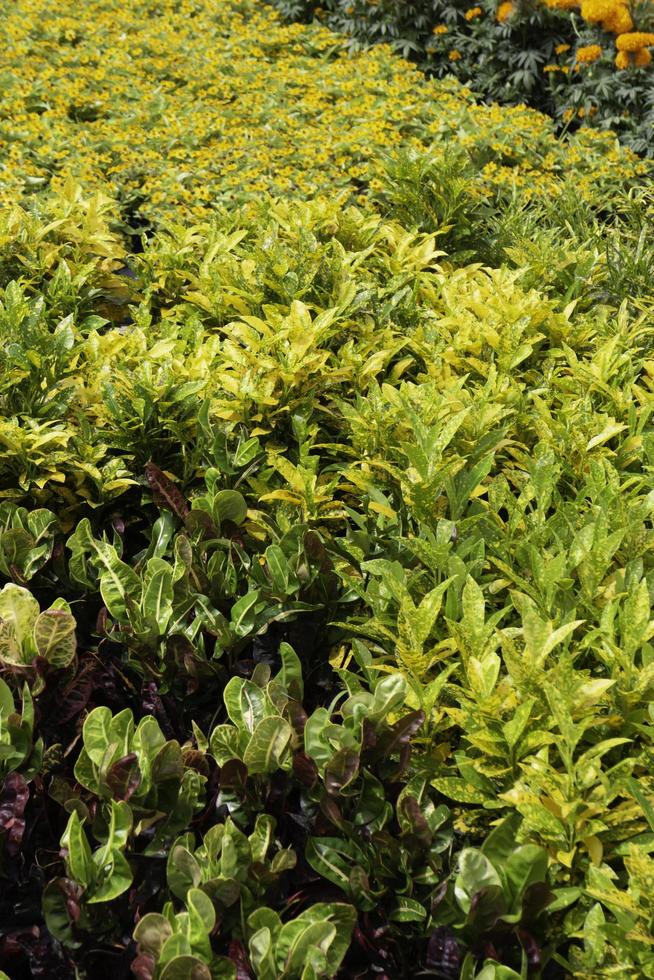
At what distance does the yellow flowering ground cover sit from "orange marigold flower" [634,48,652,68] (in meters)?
0.61

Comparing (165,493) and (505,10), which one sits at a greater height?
(505,10)

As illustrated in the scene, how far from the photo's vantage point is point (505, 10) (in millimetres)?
6617

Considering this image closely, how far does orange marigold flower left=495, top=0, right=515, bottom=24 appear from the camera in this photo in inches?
260

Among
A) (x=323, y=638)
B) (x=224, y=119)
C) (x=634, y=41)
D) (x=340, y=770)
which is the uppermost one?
(x=634, y=41)

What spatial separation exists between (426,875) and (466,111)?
5676 mm

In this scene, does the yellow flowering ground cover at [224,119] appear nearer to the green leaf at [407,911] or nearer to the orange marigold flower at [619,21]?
the orange marigold flower at [619,21]

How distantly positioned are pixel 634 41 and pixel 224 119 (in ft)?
9.07

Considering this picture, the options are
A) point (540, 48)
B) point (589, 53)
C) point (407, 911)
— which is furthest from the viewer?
point (540, 48)

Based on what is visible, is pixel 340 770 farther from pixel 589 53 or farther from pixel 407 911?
pixel 589 53

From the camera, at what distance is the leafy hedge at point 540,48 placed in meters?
6.14

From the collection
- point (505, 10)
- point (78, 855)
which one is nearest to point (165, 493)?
point (78, 855)

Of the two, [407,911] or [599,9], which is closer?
[407,911]

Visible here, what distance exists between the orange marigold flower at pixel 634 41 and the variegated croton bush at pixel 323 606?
2.65 metres

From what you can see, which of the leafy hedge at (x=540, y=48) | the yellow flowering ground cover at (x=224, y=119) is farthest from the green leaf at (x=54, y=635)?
the leafy hedge at (x=540, y=48)
